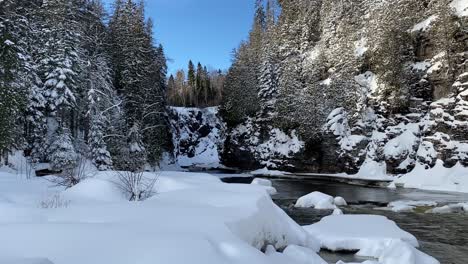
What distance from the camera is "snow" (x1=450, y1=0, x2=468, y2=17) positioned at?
37.2 meters

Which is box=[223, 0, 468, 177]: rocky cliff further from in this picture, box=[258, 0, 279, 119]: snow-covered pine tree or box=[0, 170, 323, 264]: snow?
box=[0, 170, 323, 264]: snow

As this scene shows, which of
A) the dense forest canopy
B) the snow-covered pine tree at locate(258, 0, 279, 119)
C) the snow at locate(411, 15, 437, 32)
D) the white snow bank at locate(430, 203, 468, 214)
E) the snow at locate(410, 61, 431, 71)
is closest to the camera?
the white snow bank at locate(430, 203, 468, 214)

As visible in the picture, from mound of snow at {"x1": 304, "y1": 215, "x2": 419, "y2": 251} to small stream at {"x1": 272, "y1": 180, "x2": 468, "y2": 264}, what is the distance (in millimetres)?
516

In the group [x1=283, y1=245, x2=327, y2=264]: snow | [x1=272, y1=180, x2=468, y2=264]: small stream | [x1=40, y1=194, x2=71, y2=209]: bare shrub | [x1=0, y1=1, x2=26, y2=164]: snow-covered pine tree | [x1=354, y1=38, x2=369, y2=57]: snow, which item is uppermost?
[x1=354, y1=38, x2=369, y2=57]: snow

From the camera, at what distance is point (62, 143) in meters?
29.6

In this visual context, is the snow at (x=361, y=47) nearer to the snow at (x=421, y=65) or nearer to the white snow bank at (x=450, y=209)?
the snow at (x=421, y=65)

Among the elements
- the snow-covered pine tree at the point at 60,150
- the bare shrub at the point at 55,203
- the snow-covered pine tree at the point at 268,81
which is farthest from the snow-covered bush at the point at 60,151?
the snow-covered pine tree at the point at 268,81

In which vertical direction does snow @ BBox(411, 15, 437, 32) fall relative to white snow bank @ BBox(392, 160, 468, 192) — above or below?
above

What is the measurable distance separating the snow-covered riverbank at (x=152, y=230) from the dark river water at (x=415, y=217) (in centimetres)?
266

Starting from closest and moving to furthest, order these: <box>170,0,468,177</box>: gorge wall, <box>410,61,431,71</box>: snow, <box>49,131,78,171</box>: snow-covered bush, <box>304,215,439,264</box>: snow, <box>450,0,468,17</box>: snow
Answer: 1. <box>304,215,439,264</box>: snow
2. <box>49,131,78,171</box>: snow-covered bush
3. <box>170,0,468,177</box>: gorge wall
4. <box>450,0,468,17</box>: snow
5. <box>410,61,431,71</box>: snow

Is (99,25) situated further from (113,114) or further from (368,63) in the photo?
(368,63)

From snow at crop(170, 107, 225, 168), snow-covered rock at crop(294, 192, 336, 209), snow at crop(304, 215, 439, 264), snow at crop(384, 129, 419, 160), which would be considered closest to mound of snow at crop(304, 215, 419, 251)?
snow at crop(304, 215, 439, 264)

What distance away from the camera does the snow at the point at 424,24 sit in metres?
41.6

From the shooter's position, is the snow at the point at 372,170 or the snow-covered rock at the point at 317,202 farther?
the snow at the point at 372,170
